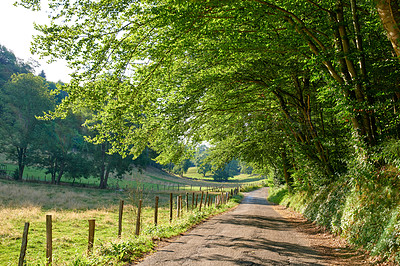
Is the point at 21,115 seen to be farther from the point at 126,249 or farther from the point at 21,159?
the point at 126,249

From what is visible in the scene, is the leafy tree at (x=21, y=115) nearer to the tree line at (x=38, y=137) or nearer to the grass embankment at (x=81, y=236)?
the tree line at (x=38, y=137)

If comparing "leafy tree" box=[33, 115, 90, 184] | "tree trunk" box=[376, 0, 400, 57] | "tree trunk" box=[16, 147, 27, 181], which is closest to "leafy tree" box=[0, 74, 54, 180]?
"tree trunk" box=[16, 147, 27, 181]

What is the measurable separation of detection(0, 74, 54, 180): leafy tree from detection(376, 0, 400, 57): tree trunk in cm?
4650

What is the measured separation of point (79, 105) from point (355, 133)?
8.63 m

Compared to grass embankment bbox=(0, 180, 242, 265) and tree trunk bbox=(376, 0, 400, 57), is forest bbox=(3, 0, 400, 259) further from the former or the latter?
grass embankment bbox=(0, 180, 242, 265)

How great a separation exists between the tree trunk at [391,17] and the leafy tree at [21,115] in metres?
46.5

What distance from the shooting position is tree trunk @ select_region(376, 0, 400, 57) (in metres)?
5.24

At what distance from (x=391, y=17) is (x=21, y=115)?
4953cm

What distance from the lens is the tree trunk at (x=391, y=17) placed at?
5.24 metres

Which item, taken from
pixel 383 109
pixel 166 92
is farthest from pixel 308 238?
pixel 166 92

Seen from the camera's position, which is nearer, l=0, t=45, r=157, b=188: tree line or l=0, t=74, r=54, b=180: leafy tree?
l=0, t=74, r=54, b=180: leafy tree

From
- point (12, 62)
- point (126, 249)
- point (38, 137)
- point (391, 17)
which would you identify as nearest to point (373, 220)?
point (391, 17)

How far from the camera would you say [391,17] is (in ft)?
17.4

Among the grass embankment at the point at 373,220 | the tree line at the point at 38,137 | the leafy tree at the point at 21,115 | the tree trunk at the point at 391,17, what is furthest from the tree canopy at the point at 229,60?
the leafy tree at the point at 21,115
